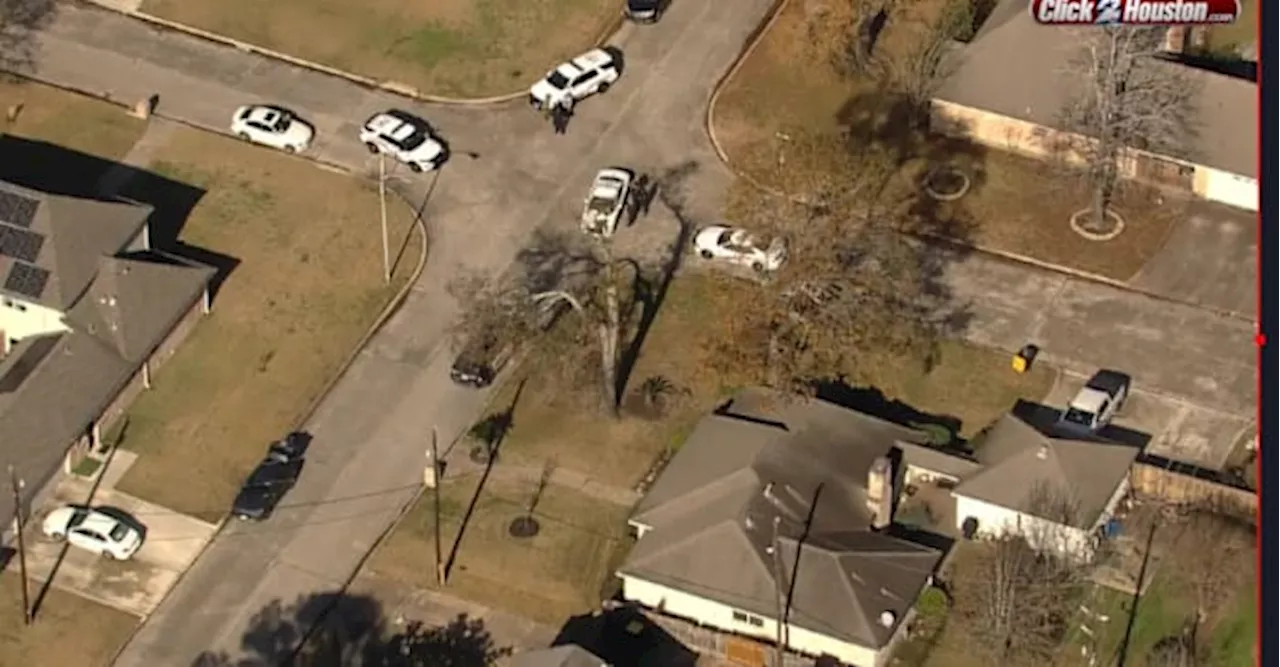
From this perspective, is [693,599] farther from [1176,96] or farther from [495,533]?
[1176,96]

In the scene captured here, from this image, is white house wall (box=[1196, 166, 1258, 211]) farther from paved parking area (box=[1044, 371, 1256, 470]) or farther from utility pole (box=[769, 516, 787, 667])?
utility pole (box=[769, 516, 787, 667])

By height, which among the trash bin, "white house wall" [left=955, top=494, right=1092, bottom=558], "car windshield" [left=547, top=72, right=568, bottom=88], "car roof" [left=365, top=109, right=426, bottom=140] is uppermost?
"car windshield" [left=547, top=72, right=568, bottom=88]

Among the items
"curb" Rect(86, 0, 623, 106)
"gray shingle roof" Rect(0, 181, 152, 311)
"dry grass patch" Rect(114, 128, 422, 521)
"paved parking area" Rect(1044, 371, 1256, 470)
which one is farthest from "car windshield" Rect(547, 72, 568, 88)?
"paved parking area" Rect(1044, 371, 1256, 470)

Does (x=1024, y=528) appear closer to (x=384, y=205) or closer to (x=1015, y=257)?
(x=1015, y=257)

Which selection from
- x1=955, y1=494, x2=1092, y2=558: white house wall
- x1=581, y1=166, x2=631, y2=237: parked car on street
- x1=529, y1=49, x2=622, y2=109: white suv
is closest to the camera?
x1=955, y1=494, x2=1092, y2=558: white house wall

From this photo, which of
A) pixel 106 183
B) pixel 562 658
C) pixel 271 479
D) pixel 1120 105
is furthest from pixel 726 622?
pixel 106 183

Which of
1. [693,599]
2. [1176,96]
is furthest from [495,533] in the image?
[1176,96]

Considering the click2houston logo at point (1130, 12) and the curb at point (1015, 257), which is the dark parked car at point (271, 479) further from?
the click2houston logo at point (1130, 12)
